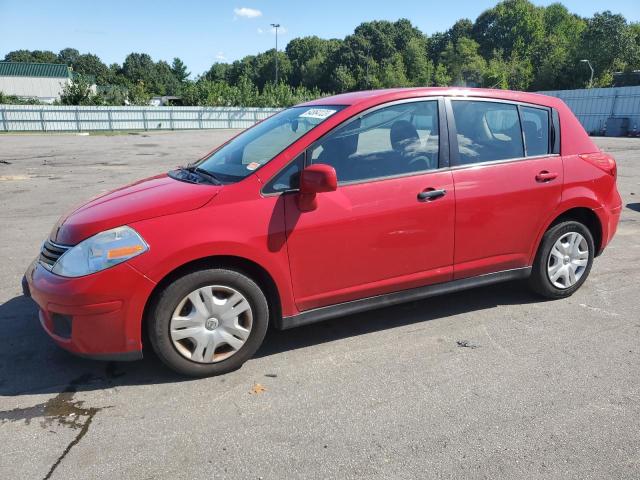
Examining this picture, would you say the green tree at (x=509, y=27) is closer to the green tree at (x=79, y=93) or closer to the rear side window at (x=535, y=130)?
the green tree at (x=79, y=93)

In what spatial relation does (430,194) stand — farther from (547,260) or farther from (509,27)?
(509,27)

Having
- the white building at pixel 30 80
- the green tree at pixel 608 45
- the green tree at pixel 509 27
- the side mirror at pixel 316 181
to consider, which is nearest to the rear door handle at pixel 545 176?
the side mirror at pixel 316 181

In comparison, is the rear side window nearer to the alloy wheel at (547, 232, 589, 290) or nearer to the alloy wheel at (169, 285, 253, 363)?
the alloy wheel at (547, 232, 589, 290)

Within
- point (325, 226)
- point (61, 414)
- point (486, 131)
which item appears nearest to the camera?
point (61, 414)

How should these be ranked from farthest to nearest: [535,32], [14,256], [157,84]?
[157,84], [535,32], [14,256]

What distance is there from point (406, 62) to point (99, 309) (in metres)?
101

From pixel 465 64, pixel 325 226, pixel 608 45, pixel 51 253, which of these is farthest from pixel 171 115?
pixel 465 64

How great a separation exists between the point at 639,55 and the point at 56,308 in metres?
71.5

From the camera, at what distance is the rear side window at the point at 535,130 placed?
13.9ft

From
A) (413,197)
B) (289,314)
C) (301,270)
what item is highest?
(413,197)

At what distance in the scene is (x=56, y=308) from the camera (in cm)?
302

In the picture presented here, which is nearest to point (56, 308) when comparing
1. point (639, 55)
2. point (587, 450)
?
point (587, 450)

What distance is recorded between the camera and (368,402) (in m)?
2.99

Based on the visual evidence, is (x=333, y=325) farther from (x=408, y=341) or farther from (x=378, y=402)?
(x=378, y=402)
